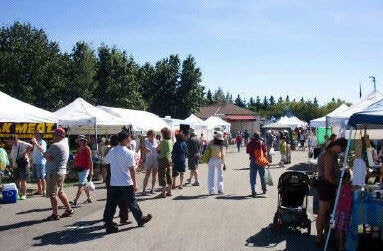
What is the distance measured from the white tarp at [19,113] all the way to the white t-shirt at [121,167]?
6482 mm

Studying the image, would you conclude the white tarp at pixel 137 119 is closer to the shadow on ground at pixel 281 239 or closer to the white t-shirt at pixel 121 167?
the white t-shirt at pixel 121 167

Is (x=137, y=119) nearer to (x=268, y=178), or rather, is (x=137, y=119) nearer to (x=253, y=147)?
(x=268, y=178)

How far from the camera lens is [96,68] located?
56.9 metres

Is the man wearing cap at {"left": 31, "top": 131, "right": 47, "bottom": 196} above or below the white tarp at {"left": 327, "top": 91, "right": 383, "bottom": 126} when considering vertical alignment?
below

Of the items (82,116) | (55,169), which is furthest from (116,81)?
(55,169)

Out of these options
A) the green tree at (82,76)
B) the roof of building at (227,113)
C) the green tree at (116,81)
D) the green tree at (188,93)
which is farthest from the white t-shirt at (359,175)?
the roof of building at (227,113)

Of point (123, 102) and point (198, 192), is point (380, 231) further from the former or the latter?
point (123, 102)

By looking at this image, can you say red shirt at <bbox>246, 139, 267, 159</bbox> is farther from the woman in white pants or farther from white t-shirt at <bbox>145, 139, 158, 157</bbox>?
white t-shirt at <bbox>145, 139, 158, 157</bbox>

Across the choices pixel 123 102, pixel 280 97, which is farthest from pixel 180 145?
pixel 280 97

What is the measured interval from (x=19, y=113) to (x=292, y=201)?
31.2 ft

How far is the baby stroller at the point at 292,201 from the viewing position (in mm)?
8570

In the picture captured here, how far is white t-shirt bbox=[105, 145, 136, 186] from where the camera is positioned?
8742 mm

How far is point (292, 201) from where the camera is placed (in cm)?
891

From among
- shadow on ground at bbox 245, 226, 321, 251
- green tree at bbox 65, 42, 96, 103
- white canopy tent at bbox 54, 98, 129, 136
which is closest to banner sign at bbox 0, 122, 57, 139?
white canopy tent at bbox 54, 98, 129, 136
